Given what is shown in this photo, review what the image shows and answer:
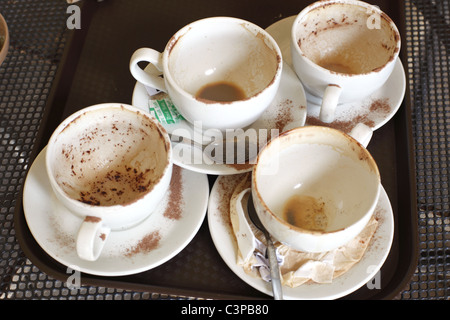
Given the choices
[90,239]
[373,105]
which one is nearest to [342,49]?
[373,105]

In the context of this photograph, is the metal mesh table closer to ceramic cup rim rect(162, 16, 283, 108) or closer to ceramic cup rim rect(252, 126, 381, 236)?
ceramic cup rim rect(252, 126, 381, 236)

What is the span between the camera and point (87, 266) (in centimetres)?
79

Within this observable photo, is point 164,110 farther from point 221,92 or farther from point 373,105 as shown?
point 373,105

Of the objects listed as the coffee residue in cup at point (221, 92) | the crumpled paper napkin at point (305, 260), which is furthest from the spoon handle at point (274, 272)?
the coffee residue in cup at point (221, 92)

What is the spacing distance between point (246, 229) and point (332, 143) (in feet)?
0.68

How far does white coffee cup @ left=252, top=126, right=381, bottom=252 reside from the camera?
0.74m

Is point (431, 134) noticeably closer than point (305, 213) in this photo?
No

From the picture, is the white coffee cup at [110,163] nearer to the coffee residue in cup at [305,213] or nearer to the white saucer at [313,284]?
the white saucer at [313,284]

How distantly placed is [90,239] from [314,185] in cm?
41

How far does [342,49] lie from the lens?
3.38 feet

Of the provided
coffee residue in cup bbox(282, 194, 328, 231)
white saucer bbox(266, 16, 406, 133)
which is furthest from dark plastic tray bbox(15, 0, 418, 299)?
coffee residue in cup bbox(282, 194, 328, 231)

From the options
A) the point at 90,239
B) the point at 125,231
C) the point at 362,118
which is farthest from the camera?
the point at 362,118
